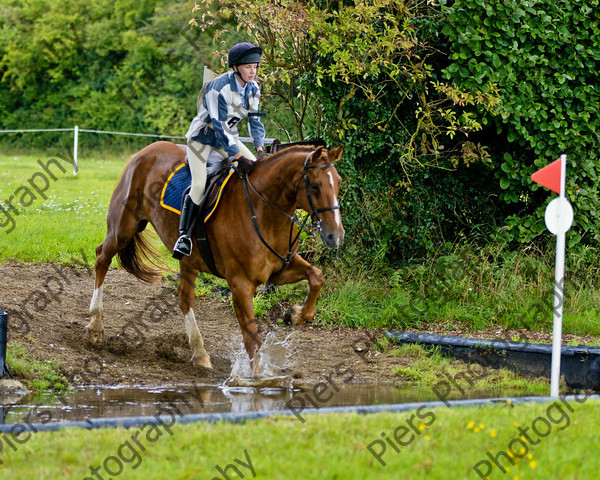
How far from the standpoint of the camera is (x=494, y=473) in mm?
4488

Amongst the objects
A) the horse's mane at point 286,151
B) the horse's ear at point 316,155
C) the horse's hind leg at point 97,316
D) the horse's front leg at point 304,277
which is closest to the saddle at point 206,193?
the horse's mane at point 286,151

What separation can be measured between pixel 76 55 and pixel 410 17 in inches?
977

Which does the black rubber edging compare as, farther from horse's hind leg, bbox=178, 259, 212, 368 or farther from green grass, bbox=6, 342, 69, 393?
green grass, bbox=6, 342, 69, 393

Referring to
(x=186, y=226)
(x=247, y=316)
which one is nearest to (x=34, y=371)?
(x=186, y=226)

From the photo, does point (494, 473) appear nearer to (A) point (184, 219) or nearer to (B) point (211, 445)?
(B) point (211, 445)

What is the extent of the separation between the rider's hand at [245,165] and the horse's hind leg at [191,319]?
1.42 metres

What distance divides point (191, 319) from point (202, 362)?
52 cm

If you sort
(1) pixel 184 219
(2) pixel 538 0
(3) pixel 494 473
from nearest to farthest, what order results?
(3) pixel 494 473 → (1) pixel 184 219 → (2) pixel 538 0

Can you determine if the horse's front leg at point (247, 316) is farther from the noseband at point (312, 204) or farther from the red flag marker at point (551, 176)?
the red flag marker at point (551, 176)

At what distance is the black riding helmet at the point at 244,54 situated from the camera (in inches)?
295

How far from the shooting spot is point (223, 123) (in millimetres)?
7863

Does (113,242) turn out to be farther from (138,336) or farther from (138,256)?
(138,336)

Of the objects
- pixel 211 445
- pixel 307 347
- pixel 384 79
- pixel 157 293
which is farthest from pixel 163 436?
pixel 384 79

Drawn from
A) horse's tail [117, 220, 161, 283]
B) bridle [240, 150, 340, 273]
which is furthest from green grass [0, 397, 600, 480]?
horse's tail [117, 220, 161, 283]
